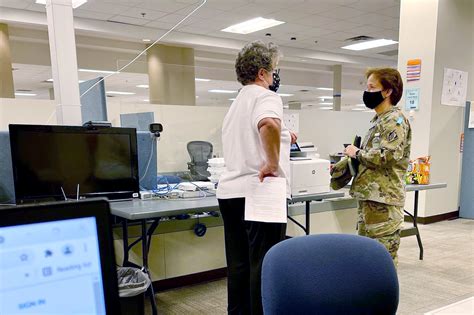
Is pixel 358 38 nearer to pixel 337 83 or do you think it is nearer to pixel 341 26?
pixel 341 26

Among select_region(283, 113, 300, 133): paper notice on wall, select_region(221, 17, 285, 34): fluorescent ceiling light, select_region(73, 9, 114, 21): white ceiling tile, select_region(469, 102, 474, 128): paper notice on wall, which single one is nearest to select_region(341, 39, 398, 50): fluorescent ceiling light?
select_region(221, 17, 285, 34): fluorescent ceiling light

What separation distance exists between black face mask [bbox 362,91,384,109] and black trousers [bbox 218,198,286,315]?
0.85 metres

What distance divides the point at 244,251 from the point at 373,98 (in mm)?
1055

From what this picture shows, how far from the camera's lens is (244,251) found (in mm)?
1795

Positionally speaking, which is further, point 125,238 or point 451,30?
point 451,30

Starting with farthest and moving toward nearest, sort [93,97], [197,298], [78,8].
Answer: [78,8] → [93,97] → [197,298]

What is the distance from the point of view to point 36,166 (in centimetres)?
193

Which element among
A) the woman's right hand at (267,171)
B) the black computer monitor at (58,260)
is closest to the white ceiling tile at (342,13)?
the woman's right hand at (267,171)

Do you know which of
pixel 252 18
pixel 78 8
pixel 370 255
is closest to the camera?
pixel 370 255

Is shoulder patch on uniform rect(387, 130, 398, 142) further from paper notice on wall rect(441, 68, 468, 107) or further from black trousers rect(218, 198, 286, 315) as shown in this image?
paper notice on wall rect(441, 68, 468, 107)

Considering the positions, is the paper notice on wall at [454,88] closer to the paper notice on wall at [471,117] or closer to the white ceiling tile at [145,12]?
the paper notice on wall at [471,117]

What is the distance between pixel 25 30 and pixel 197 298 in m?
6.02

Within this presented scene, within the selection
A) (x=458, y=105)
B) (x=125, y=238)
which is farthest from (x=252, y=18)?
(x=125, y=238)

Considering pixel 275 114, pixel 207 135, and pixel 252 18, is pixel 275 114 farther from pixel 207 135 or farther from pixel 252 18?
pixel 252 18
